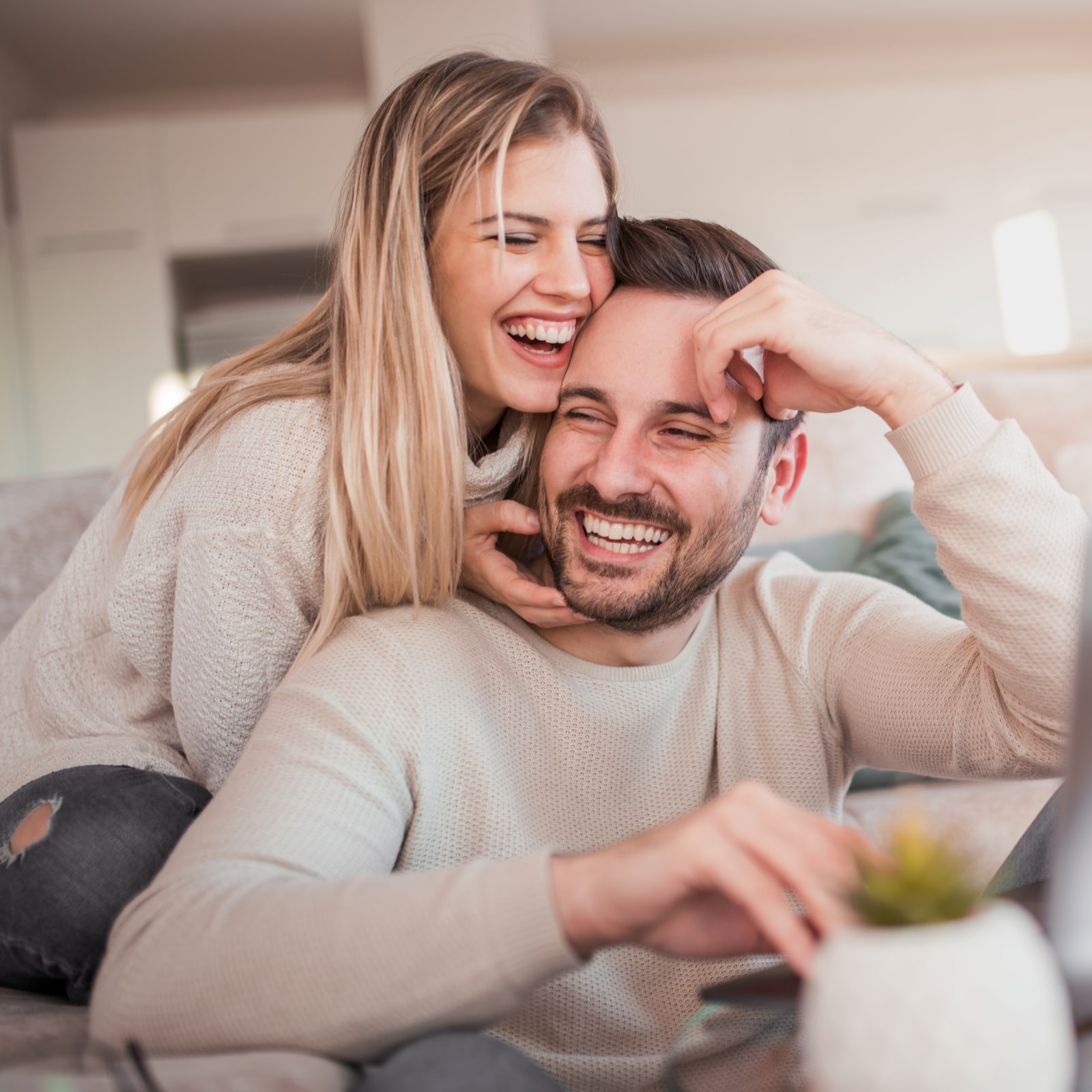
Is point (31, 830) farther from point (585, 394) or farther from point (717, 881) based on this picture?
point (717, 881)

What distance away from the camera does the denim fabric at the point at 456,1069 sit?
64 cm

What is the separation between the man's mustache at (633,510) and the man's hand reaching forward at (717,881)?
0.60 metres

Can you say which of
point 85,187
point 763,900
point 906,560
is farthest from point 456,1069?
point 85,187

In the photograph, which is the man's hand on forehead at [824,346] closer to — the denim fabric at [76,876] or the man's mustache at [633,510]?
the man's mustache at [633,510]

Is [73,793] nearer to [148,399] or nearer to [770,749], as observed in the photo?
[770,749]

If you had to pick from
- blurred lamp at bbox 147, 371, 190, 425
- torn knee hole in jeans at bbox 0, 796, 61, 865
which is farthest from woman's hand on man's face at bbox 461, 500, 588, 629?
blurred lamp at bbox 147, 371, 190, 425

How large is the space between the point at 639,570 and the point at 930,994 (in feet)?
2.67

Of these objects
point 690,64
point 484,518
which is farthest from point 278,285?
point 484,518

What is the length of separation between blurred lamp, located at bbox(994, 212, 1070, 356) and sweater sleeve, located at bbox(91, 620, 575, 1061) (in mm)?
4832

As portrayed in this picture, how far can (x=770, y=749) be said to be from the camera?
125cm

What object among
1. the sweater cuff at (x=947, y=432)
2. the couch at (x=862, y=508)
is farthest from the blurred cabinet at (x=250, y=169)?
the sweater cuff at (x=947, y=432)

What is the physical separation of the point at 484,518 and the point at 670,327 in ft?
1.02

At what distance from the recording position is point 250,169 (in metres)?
4.73

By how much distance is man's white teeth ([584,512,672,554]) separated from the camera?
1.28m
